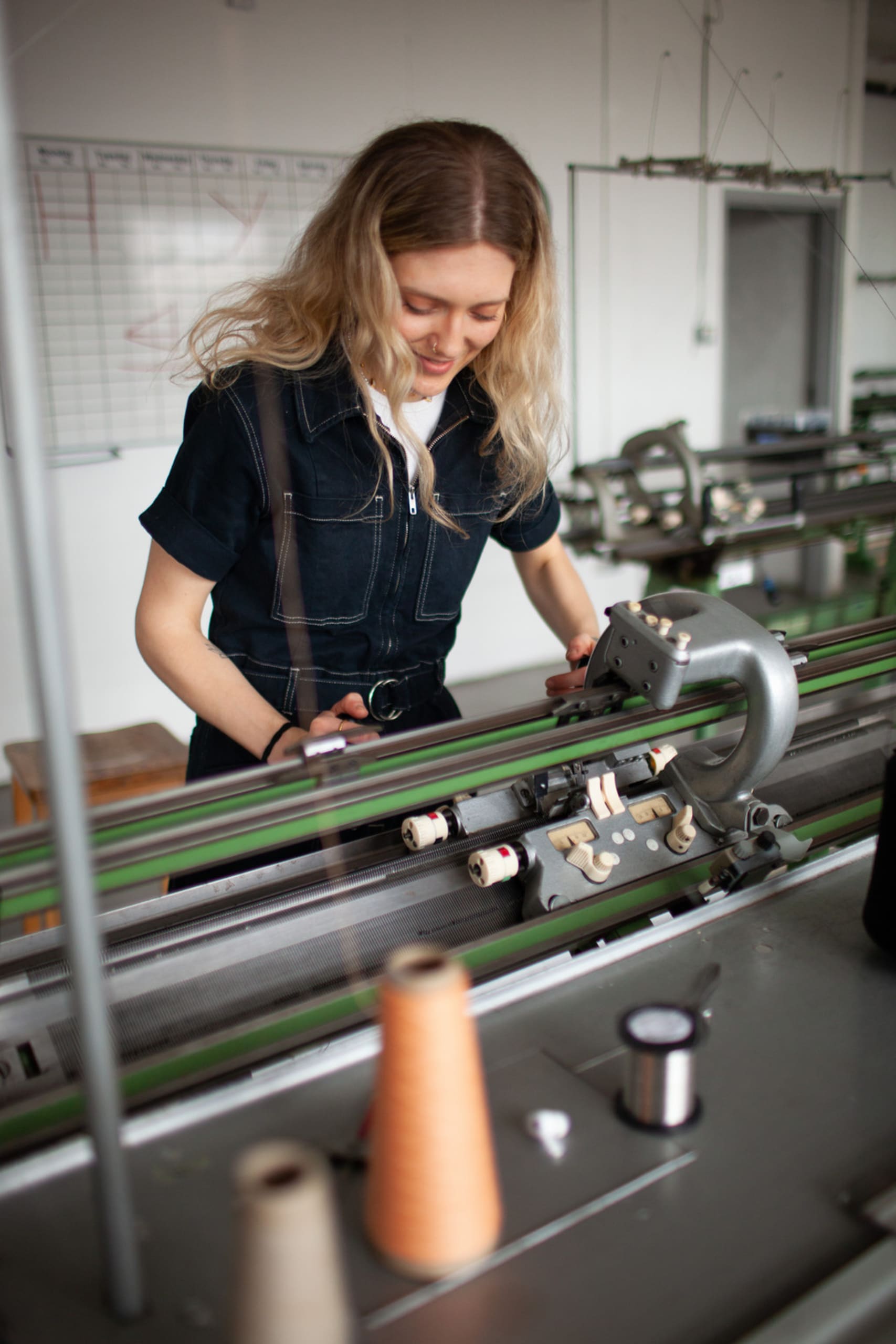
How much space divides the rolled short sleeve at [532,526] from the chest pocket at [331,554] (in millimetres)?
265

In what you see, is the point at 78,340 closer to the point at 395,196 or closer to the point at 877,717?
the point at 395,196

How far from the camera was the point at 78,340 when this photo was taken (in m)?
3.17

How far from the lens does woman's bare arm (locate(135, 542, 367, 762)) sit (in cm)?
126

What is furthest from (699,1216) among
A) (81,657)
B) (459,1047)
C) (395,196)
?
(81,657)

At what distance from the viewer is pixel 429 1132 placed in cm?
59

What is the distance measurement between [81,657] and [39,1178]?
2814 millimetres

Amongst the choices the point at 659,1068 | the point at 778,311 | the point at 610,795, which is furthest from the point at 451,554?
the point at 778,311

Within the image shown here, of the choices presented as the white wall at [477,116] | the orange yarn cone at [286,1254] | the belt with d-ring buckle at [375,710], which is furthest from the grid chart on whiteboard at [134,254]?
the orange yarn cone at [286,1254]

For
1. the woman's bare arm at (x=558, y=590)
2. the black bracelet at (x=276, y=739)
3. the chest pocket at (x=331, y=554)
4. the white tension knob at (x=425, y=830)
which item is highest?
the chest pocket at (x=331, y=554)

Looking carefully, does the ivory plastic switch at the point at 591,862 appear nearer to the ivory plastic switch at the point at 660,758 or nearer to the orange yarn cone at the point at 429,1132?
the ivory plastic switch at the point at 660,758

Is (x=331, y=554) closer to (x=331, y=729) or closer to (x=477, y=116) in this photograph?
(x=331, y=729)

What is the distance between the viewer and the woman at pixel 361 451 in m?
1.19

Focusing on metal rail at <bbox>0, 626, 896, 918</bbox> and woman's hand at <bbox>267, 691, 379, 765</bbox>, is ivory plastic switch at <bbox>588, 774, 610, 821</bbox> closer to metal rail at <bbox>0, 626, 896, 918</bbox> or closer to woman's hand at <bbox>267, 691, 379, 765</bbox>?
metal rail at <bbox>0, 626, 896, 918</bbox>

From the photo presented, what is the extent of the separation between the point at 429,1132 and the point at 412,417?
1024mm
